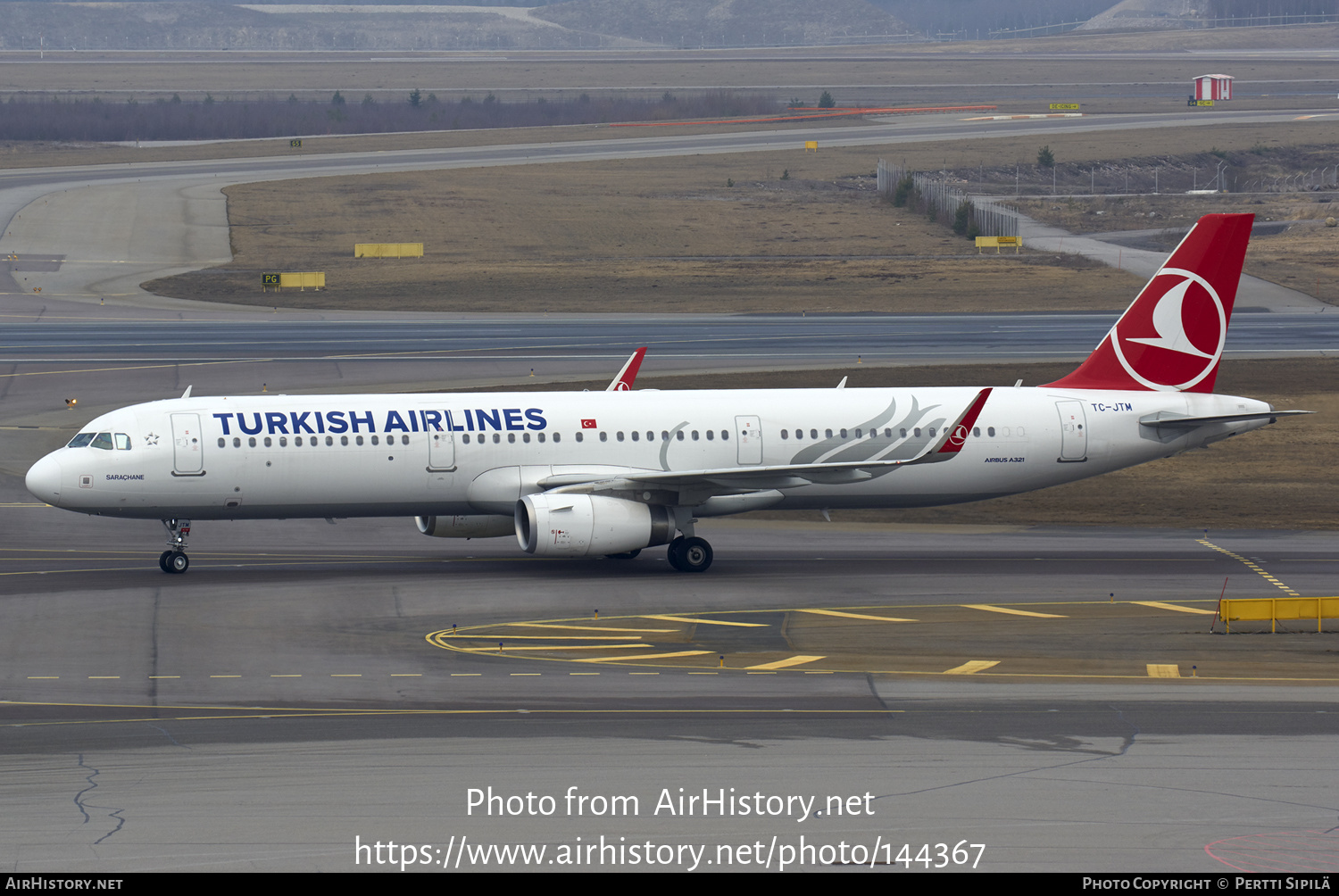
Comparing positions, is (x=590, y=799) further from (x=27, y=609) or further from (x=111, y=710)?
(x=27, y=609)

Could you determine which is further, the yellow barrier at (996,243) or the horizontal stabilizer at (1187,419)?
the yellow barrier at (996,243)

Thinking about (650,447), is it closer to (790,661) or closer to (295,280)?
(790,661)

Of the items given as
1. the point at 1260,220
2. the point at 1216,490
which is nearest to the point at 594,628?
the point at 1216,490

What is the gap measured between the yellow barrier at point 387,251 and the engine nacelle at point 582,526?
238ft

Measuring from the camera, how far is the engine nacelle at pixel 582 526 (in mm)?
38938

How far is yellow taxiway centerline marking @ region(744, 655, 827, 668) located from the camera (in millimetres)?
31641

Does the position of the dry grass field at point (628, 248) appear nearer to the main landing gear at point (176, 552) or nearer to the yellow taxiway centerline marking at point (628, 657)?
the main landing gear at point (176, 552)

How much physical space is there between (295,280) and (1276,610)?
7555 cm

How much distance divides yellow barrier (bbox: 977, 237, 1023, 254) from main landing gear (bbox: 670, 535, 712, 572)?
77.5 meters

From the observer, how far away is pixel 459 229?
119 m

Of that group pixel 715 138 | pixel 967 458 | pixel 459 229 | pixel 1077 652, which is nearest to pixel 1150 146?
pixel 715 138

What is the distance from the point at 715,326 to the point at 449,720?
60.3 m

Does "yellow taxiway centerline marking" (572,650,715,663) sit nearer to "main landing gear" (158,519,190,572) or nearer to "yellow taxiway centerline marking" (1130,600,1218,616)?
"yellow taxiway centerline marking" (1130,600,1218,616)

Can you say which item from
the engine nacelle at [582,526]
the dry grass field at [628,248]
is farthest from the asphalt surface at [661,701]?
the dry grass field at [628,248]
